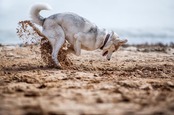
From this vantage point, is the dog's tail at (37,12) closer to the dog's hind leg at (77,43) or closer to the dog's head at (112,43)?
the dog's hind leg at (77,43)

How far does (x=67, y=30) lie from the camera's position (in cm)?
866

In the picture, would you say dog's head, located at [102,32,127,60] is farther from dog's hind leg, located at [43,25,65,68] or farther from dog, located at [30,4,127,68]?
dog's hind leg, located at [43,25,65,68]

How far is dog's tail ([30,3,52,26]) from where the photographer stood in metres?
→ 8.69

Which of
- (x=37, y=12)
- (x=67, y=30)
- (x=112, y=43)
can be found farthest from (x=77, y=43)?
(x=37, y=12)

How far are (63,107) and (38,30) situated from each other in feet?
18.5

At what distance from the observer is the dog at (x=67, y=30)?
8617 millimetres

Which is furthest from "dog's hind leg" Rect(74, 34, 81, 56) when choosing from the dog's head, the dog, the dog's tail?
the dog's tail

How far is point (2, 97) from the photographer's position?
4117mm

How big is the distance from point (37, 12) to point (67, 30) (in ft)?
3.49

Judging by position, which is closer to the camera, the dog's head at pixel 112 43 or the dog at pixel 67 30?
the dog at pixel 67 30

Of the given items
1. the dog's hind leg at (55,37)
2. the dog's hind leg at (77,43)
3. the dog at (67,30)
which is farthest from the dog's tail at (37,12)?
the dog's hind leg at (77,43)

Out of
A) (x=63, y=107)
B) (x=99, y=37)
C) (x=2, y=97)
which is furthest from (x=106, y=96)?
(x=99, y=37)

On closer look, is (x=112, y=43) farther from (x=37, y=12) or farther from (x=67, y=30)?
(x=37, y=12)

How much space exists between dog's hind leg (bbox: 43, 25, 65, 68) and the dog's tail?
1.33 feet
